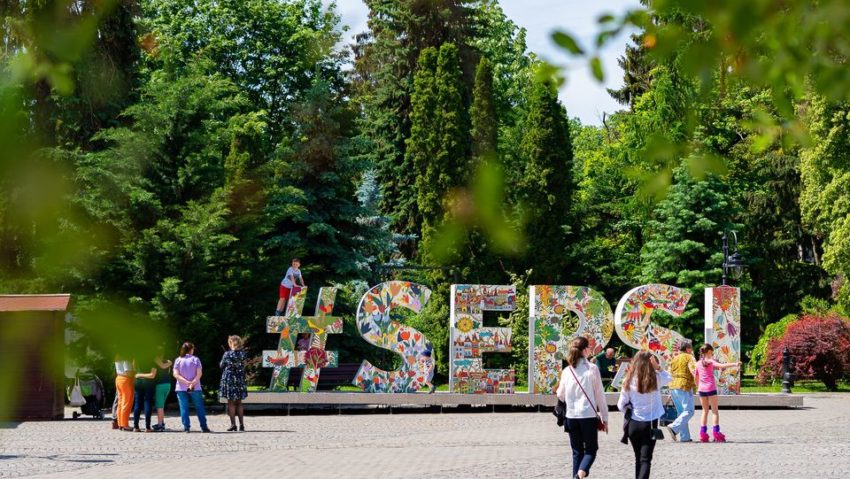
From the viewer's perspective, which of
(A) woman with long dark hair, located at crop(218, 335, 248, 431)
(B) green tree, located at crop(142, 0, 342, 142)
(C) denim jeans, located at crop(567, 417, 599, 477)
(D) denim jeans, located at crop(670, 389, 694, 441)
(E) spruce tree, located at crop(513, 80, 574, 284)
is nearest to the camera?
(C) denim jeans, located at crop(567, 417, 599, 477)

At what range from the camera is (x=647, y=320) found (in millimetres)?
28578

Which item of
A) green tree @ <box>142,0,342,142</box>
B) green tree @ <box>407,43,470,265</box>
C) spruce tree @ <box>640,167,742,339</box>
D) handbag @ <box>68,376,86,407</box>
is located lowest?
handbag @ <box>68,376,86,407</box>

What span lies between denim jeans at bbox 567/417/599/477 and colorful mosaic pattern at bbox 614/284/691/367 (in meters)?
15.5

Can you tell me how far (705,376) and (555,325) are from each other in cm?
889

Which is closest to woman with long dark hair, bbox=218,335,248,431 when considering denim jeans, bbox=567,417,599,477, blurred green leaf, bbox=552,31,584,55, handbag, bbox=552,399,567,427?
handbag, bbox=552,399,567,427

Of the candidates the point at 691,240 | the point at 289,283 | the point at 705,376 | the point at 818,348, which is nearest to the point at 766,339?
the point at 818,348

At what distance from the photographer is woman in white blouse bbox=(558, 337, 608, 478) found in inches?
496

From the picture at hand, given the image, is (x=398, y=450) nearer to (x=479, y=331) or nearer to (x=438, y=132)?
(x=479, y=331)

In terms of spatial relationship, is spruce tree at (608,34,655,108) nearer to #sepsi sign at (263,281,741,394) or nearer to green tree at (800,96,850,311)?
green tree at (800,96,850,311)

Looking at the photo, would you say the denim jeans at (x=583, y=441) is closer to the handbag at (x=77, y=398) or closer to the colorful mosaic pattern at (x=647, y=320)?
the colorful mosaic pattern at (x=647, y=320)

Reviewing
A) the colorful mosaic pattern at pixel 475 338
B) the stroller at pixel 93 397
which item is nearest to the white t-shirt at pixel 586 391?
the colorful mosaic pattern at pixel 475 338

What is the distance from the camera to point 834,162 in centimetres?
4591

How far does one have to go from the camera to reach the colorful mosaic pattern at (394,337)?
28172 mm

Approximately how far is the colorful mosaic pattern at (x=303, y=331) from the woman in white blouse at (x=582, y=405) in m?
15.9
